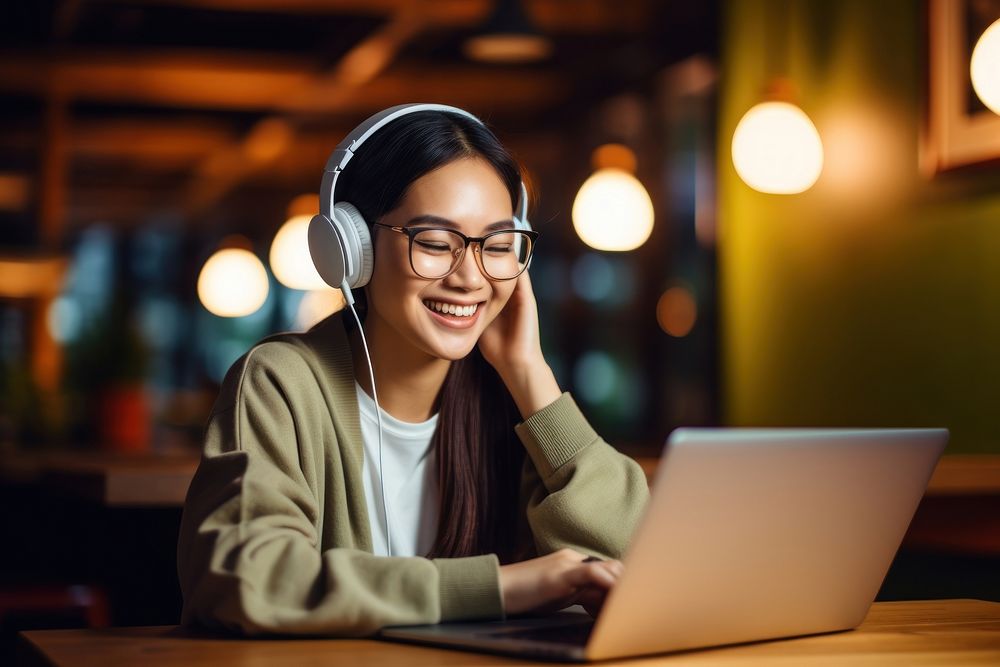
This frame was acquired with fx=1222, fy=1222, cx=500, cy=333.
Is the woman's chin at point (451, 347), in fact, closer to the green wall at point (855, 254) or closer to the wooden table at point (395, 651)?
the wooden table at point (395, 651)

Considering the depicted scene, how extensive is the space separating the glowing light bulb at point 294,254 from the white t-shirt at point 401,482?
4949 mm

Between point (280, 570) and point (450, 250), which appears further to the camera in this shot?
point (450, 250)

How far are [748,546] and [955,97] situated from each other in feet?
7.48

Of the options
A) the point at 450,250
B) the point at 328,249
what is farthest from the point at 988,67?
the point at 328,249

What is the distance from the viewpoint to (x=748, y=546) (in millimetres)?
1070

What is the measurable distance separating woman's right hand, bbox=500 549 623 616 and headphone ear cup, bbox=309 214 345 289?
1.60 ft

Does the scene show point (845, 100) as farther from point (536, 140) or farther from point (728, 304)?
point (536, 140)

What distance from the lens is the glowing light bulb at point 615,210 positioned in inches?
190

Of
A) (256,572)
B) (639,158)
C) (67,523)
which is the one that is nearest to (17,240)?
(639,158)

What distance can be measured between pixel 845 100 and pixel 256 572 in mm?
2918

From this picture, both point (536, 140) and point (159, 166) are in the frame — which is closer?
point (536, 140)

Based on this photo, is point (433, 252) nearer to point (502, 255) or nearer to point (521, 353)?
point (502, 255)

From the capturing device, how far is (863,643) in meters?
1.19

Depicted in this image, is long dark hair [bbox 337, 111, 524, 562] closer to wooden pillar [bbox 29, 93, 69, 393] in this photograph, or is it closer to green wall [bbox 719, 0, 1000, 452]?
green wall [bbox 719, 0, 1000, 452]
